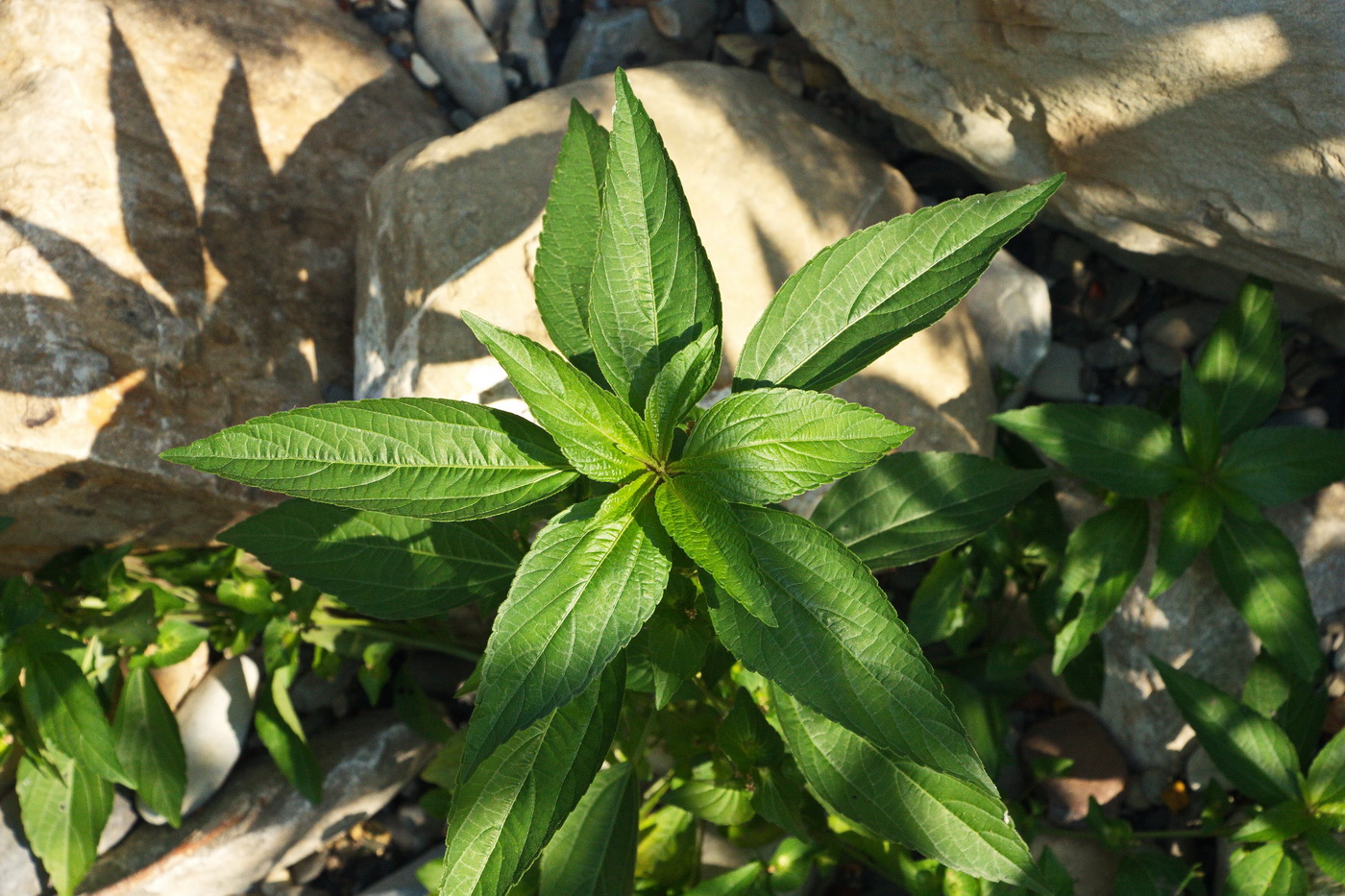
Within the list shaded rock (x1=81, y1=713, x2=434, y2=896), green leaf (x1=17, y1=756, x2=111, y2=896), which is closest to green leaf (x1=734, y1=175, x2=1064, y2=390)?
shaded rock (x1=81, y1=713, x2=434, y2=896)

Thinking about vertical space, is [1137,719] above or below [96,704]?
below

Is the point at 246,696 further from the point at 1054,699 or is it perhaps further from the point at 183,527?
the point at 1054,699

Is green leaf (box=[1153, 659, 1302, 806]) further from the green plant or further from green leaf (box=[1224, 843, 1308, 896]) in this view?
the green plant

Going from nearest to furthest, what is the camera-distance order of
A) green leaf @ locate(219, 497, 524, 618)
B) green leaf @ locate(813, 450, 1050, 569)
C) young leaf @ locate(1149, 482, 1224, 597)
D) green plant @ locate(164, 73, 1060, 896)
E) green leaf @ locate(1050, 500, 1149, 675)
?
green plant @ locate(164, 73, 1060, 896) → green leaf @ locate(219, 497, 524, 618) → green leaf @ locate(813, 450, 1050, 569) → young leaf @ locate(1149, 482, 1224, 597) → green leaf @ locate(1050, 500, 1149, 675)

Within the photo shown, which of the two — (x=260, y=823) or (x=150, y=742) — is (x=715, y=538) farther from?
(x=260, y=823)

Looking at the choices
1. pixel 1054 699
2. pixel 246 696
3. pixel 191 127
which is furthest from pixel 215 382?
pixel 1054 699

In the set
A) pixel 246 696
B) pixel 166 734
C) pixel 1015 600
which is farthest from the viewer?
pixel 246 696

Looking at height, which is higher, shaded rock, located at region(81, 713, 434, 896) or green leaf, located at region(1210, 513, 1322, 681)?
green leaf, located at region(1210, 513, 1322, 681)

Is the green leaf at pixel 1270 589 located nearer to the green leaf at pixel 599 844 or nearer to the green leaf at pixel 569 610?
the green leaf at pixel 599 844
